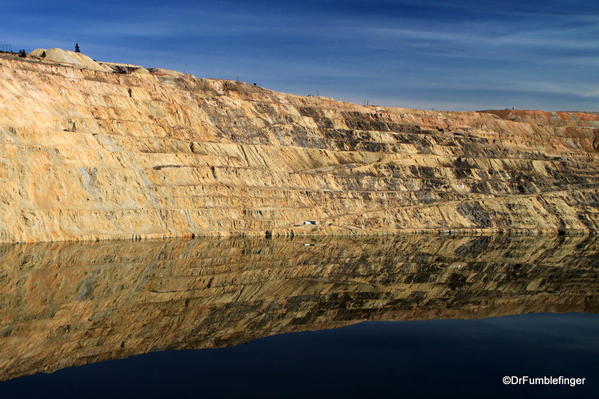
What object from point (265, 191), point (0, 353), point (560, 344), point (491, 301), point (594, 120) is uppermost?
point (594, 120)

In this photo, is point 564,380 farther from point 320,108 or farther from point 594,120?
point 594,120

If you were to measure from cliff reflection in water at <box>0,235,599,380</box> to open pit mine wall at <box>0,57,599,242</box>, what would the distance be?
18.8 ft

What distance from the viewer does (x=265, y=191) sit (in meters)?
63.1

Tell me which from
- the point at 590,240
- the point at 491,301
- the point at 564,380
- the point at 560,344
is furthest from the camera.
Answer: the point at 590,240

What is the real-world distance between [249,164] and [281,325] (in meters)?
43.7

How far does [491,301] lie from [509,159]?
200ft

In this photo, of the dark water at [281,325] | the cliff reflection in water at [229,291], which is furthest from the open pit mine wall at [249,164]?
the dark water at [281,325]

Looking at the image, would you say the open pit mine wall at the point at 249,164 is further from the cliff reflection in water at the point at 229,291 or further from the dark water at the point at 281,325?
the dark water at the point at 281,325

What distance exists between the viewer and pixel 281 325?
23406mm

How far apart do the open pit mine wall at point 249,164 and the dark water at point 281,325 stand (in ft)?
28.3

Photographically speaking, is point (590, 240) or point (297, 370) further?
point (590, 240)

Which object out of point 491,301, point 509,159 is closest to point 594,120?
point 509,159

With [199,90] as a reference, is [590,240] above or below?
below

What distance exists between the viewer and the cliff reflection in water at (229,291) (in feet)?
67.7
